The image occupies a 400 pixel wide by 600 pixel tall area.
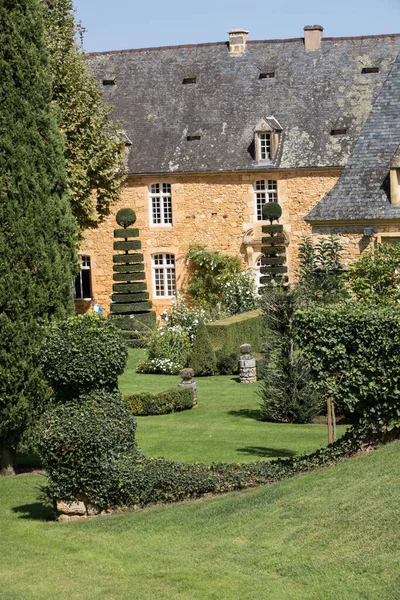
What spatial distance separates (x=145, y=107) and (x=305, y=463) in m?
28.1

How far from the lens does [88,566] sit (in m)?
10.3

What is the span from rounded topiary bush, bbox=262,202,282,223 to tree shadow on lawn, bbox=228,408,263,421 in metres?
15.0

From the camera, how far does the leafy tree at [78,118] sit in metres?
28.5

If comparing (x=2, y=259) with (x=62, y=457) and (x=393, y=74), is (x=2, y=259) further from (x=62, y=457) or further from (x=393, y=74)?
(x=393, y=74)

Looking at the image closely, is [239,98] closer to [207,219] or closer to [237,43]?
[237,43]

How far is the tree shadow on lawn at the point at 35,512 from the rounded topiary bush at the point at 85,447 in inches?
22.9

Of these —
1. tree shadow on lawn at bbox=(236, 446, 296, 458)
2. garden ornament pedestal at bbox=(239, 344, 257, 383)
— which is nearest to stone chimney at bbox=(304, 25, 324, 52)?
garden ornament pedestal at bbox=(239, 344, 257, 383)

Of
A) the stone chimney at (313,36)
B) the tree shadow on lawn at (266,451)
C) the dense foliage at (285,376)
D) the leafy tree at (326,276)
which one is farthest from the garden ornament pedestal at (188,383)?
the stone chimney at (313,36)

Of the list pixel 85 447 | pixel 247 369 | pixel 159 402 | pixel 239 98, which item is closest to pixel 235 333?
pixel 247 369

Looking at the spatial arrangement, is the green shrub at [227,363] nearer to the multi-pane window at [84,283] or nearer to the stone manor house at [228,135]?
the stone manor house at [228,135]

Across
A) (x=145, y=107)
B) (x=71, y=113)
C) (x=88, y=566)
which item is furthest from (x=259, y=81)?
(x=88, y=566)

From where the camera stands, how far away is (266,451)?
16.3 metres

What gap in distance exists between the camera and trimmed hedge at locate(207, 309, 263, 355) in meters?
27.2

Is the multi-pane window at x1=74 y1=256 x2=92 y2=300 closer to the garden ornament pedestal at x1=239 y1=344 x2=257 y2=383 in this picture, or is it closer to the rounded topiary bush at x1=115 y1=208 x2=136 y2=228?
the rounded topiary bush at x1=115 y1=208 x2=136 y2=228
